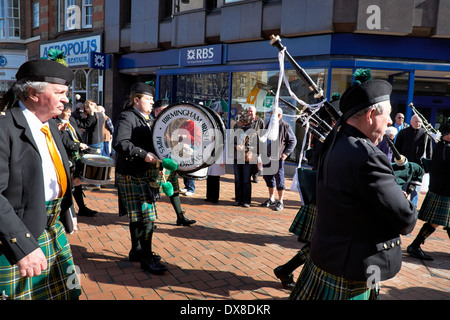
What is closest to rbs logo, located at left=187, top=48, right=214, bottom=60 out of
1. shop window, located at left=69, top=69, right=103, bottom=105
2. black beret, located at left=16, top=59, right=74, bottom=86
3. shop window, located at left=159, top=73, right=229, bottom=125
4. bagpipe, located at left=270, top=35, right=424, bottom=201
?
shop window, located at left=159, top=73, right=229, bottom=125

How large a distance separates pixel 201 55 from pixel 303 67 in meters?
3.97

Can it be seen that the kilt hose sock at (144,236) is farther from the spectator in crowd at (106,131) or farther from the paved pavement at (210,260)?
the spectator in crowd at (106,131)

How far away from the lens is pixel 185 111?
348 centimetres

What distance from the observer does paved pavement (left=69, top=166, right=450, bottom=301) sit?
3.37 m

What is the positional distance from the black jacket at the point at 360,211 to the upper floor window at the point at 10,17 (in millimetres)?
24573

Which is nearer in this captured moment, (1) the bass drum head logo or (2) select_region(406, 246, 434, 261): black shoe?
(2) select_region(406, 246, 434, 261): black shoe

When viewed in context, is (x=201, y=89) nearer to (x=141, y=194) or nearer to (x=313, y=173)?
(x=141, y=194)

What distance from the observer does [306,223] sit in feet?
10.9

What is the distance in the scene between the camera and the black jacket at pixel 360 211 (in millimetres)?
1745

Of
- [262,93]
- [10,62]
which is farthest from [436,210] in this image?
[10,62]

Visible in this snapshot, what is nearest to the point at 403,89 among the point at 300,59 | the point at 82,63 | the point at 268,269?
the point at 300,59

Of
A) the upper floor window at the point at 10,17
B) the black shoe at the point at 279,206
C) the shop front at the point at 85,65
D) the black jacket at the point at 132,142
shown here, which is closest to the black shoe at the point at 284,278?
the black jacket at the point at 132,142

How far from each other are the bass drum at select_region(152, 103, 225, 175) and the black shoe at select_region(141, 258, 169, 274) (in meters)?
1.05

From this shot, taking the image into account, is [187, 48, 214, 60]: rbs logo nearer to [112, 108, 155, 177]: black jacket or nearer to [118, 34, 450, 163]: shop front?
[118, 34, 450, 163]: shop front
